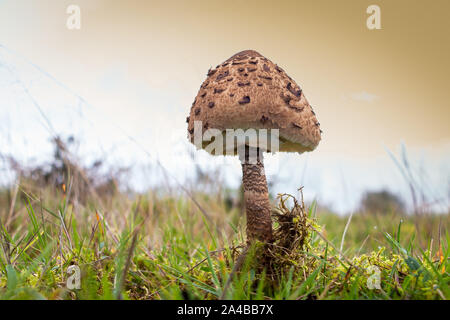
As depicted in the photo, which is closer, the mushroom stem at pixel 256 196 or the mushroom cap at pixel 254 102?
the mushroom cap at pixel 254 102

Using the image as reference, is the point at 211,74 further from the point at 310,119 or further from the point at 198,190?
the point at 198,190

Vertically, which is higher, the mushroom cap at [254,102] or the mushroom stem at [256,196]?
the mushroom cap at [254,102]

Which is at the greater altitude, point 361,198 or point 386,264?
point 386,264

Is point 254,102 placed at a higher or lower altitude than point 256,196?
higher

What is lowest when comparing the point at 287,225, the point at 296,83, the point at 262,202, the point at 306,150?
the point at 287,225
